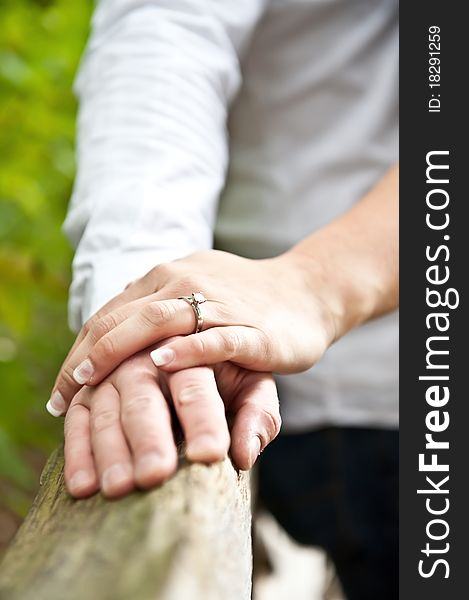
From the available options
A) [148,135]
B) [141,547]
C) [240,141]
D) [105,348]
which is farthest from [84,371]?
[240,141]

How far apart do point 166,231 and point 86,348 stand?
0.76ft

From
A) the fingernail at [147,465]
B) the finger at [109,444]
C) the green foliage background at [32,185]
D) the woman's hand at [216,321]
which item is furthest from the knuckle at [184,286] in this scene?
the green foliage background at [32,185]

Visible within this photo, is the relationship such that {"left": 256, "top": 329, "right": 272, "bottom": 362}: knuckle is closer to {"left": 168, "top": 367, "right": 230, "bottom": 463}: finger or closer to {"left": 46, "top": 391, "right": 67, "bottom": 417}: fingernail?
{"left": 168, "top": 367, "right": 230, "bottom": 463}: finger

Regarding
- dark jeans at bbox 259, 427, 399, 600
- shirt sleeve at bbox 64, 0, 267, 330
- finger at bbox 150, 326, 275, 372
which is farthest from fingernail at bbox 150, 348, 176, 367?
dark jeans at bbox 259, 427, 399, 600

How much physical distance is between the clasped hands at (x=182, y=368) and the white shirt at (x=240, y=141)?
0.14m

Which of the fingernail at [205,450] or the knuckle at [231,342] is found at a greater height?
the knuckle at [231,342]

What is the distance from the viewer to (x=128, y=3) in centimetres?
113

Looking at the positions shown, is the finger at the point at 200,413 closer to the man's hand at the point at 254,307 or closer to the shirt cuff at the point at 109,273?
the man's hand at the point at 254,307

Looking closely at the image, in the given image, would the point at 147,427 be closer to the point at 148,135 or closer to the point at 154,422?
the point at 154,422

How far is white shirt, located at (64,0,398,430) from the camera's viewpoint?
1021mm

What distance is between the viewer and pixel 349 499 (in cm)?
138

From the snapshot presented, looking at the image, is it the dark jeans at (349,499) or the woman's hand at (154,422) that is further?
the dark jeans at (349,499)

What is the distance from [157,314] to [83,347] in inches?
3.4

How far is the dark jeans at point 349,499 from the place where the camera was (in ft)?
4.52
